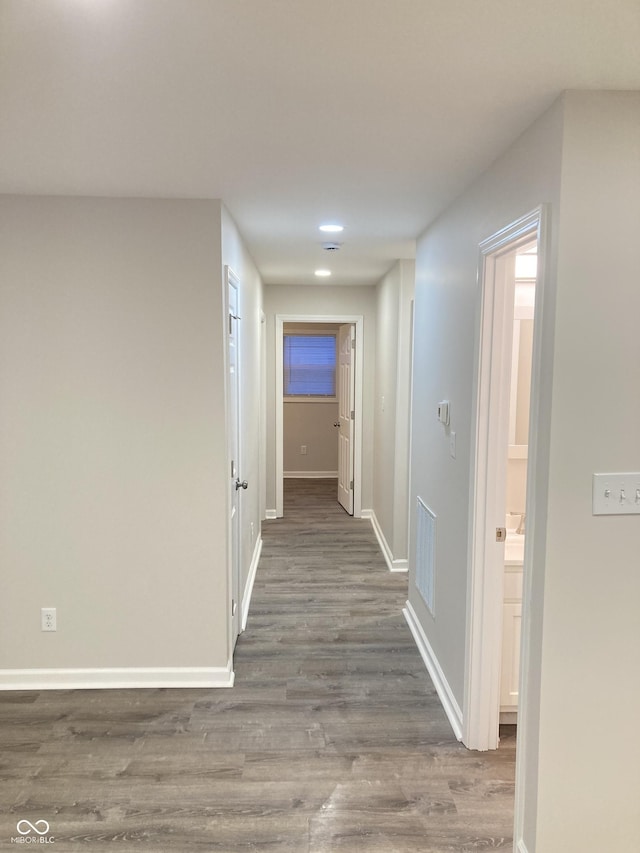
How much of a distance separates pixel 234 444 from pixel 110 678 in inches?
53.4

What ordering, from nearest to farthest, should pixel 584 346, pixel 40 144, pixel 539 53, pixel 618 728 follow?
pixel 539 53 → pixel 584 346 → pixel 618 728 → pixel 40 144

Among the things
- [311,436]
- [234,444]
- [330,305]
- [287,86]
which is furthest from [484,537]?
[311,436]

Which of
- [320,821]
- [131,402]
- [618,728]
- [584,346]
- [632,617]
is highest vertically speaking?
[584,346]

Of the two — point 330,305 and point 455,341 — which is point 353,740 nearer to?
point 455,341

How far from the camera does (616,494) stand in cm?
169

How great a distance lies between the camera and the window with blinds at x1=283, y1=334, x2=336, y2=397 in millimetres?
8047

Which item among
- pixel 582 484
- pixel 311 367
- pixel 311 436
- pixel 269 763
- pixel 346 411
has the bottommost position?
pixel 269 763

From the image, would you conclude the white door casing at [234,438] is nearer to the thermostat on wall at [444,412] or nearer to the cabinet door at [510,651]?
the thermostat on wall at [444,412]

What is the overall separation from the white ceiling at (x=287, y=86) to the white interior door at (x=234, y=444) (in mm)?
761

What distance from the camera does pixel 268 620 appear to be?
149 inches

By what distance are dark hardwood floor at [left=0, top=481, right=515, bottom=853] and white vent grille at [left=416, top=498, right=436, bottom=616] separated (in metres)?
0.36

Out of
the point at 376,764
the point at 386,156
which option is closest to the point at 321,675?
the point at 376,764

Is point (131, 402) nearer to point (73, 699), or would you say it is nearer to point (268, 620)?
point (73, 699)

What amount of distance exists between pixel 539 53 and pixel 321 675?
2.85 m
